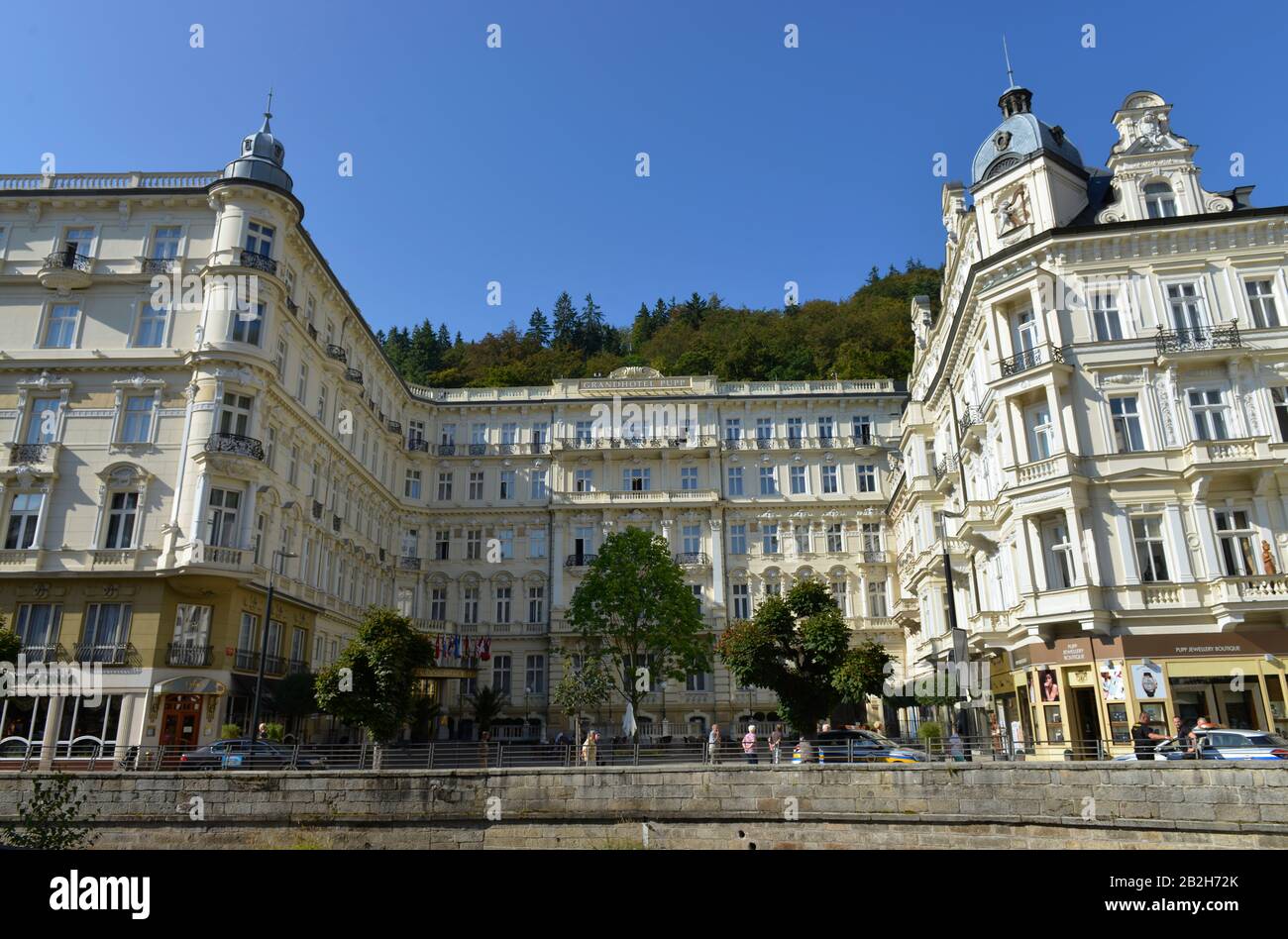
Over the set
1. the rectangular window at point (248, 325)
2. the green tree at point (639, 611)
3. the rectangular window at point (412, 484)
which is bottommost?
the green tree at point (639, 611)

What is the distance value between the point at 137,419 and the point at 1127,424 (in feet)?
127

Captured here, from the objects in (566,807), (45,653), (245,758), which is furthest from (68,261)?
(566,807)

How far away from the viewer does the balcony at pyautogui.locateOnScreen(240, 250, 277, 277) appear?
34875mm

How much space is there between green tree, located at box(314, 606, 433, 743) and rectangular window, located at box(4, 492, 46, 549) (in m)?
15.6

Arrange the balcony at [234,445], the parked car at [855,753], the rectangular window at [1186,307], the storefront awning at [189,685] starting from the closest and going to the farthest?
the parked car at [855,753] < the rectangular window at [1186,307] < the storefront awning at [189,685] < the balcony at [234,445]

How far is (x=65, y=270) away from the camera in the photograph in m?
35.2

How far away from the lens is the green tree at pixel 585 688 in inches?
1636

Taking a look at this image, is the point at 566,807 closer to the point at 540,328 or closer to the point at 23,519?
the point at 23,519

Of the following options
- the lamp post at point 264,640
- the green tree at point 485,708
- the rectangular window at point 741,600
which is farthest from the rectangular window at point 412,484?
the rectangular window at point 741,600

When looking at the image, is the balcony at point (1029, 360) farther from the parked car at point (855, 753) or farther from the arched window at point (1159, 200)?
the parked car at point (855, 753)

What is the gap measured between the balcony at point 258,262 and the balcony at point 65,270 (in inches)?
282

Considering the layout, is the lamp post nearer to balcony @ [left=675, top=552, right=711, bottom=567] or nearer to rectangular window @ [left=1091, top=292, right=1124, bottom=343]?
balcony @ [left=675, top=552, right=711, bottom=567]
